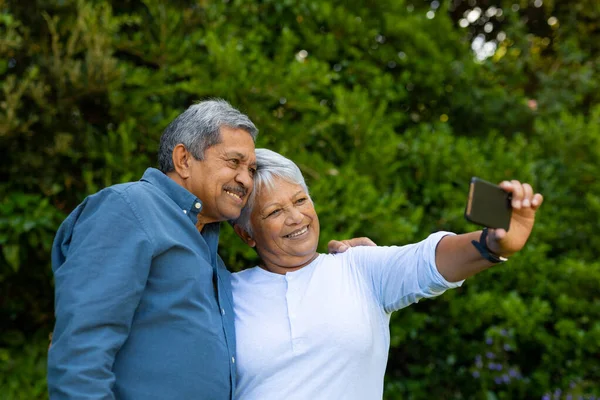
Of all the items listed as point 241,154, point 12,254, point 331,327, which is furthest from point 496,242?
point 12,254

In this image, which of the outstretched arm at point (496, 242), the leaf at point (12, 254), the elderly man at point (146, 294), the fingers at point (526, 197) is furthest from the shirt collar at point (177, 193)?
the leaf at point (12, 254)

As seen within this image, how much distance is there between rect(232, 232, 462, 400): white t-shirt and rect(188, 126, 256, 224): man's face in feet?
1.11

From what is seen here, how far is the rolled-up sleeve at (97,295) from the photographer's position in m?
1.68

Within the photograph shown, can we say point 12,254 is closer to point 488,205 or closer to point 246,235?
point 246,235

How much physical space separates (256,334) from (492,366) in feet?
9.79

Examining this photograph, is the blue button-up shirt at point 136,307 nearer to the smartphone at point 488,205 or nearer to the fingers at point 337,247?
the fingers at point 337,247

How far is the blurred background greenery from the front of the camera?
136 inches

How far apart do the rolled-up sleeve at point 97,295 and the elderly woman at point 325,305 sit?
1.64ft

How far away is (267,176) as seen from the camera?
239 centimetres

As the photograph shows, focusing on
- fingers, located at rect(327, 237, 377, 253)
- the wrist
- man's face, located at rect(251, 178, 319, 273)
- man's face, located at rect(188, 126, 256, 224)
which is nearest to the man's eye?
man's face, located at rect(251, 178, 319, 273)

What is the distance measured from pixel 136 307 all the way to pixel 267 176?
773 mm

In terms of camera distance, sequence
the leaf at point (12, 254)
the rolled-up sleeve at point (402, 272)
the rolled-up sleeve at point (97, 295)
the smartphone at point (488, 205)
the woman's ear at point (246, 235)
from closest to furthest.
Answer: the smartphone at point (488, 205)
the rolled-up sleeve at point (97, 295)
the rolled-up sleeve at point (402, 272)
the woman's ear at point (246, 235)
the leaf at point (12, 254)

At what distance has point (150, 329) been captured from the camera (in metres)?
1.85

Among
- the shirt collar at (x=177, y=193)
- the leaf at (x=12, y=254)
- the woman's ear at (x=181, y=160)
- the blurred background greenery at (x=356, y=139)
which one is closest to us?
the shirt collar at (x=177, y=193)
